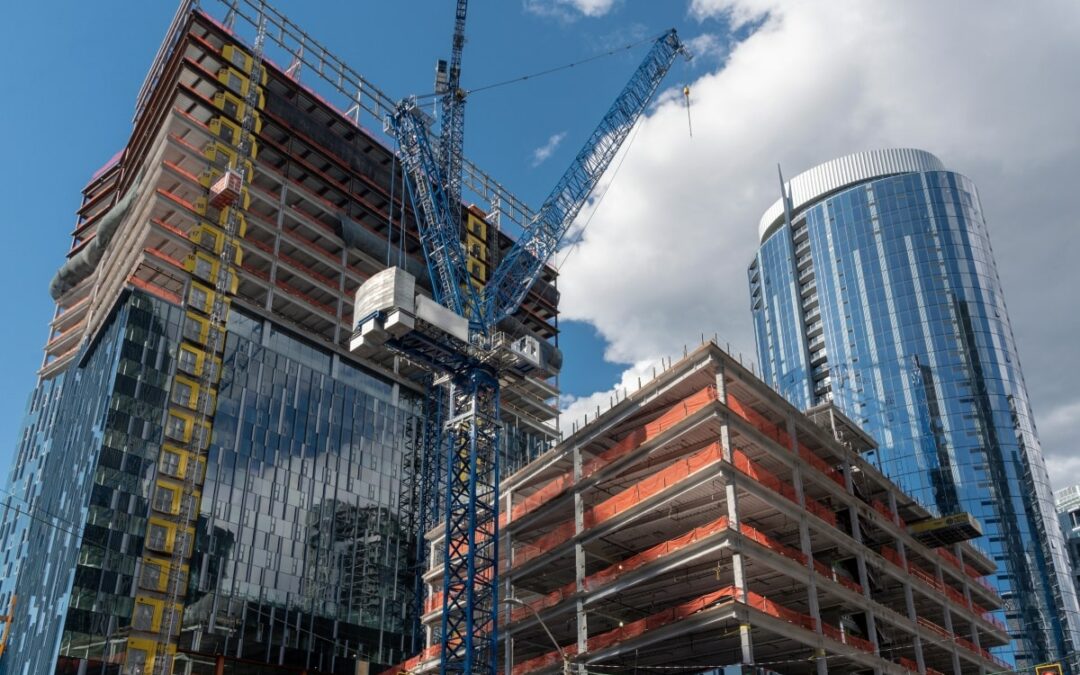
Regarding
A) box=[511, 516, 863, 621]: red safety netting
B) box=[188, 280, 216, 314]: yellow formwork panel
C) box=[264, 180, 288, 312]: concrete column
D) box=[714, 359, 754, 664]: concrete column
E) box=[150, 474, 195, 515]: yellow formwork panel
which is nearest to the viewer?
box=[714, 359, 754, 664]: concrete column

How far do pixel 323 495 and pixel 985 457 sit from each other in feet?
345

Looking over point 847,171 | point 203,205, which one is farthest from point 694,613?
point 847,171

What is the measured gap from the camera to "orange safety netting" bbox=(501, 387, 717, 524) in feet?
190

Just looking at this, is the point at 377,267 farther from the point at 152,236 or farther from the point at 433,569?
the point at 433,569

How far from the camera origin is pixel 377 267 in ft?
374

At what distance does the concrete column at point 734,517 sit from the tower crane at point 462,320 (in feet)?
65.0

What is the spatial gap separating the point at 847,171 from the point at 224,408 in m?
130

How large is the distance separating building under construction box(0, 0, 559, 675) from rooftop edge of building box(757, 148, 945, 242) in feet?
291

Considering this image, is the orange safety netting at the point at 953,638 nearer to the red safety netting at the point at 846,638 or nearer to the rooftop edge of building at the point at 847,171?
the red safety netting at the point at 846,638

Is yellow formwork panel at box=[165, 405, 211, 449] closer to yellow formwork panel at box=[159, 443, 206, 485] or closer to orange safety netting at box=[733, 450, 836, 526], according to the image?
yellow formwork panel at box=[159, 443, 206, 485]

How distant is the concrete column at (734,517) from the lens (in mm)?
49625

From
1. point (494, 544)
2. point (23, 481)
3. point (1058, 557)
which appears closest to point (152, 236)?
point (23, 481)

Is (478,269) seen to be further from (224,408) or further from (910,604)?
(910,604)

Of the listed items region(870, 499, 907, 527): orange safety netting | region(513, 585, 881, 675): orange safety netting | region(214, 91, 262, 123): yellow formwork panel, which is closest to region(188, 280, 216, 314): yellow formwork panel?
region(214, 91, 262, 123): yellow formwork panel
